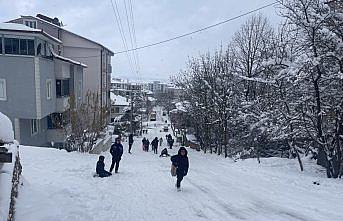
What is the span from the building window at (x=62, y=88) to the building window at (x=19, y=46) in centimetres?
713

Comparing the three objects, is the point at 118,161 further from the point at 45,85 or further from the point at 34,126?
the point at 34,126

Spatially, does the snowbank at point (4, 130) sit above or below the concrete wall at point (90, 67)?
below

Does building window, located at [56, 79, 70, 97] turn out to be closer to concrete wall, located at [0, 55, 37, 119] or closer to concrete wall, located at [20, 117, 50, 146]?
concrete wall, located at [20, 117, 50, 146]

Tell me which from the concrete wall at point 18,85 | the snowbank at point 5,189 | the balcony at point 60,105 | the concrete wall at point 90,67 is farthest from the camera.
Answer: the concrete wall at point 90,67

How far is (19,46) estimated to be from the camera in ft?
82.6

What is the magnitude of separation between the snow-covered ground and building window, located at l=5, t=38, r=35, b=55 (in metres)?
11.3

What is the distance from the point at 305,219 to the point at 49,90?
24.8m

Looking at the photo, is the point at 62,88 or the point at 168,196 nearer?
the point at 168,196

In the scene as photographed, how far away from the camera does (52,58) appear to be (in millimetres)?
30391

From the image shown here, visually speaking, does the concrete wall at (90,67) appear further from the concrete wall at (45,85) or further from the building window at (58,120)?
the concrete wall at (45,85)

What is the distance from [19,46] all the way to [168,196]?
1894cm

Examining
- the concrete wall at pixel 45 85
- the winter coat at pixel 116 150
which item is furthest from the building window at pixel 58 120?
the winter coat at pixel 116 150

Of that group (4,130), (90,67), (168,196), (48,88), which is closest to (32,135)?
(48,88)

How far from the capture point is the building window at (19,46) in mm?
25094
